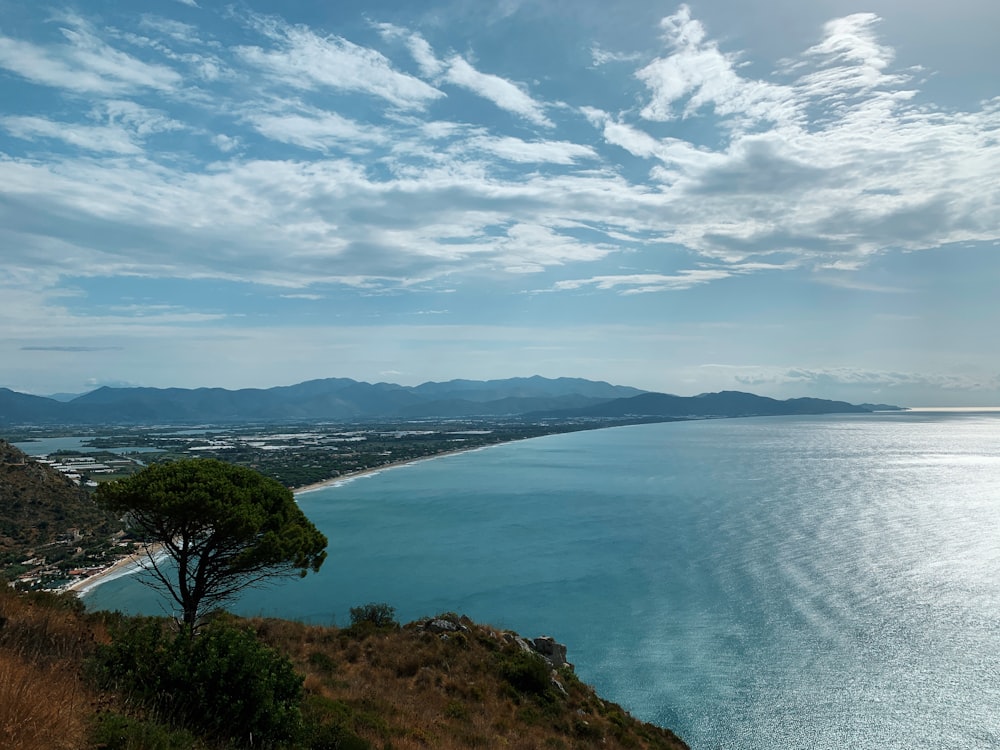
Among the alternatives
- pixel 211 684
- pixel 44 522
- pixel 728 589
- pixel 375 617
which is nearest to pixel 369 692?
pixel 211 684

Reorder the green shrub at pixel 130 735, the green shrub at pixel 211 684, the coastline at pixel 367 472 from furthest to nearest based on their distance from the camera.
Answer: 1. the coastline at pixel 367 472
2. the green shrub at pixel 211 684
3. the green shrub at pixel 130 735

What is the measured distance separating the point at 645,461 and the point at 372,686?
12222 centimetres

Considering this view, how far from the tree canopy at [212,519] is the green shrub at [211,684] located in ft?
20.3

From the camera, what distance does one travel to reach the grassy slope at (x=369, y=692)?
5535 mm

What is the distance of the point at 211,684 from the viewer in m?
7.40

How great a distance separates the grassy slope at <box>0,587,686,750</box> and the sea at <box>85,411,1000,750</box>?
423 inches

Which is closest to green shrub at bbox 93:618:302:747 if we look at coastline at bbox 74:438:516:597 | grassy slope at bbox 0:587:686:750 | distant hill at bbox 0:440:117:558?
grassy slope at bbox 0:587:686:750

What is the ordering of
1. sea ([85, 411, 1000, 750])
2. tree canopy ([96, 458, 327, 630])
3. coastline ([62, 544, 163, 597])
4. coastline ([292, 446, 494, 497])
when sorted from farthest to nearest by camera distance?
coastline ([292, 446, 494, 497])
coastline ([62, 544, 163, 597])
sea ([85, 411, 1000, 750])
tree canopy ([96, 458, 327, 630])

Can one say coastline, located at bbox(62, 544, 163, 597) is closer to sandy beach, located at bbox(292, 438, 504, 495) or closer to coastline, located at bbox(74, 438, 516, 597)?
coastline, located at bbox(74, 438, 516, 597)

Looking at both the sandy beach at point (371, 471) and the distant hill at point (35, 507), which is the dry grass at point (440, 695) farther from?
the sandy beach at point (371, 471)

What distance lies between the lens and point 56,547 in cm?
5234

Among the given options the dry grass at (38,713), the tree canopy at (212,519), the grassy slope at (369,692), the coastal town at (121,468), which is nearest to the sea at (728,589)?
the coastal town at (121,468)

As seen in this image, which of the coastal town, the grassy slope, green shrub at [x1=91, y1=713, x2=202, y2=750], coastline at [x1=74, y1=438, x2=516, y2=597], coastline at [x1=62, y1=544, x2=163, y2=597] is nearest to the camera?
green shrub at [x1=91, y1=713, x2=202, y2=750]

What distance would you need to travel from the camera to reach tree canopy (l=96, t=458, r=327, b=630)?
13780mm
